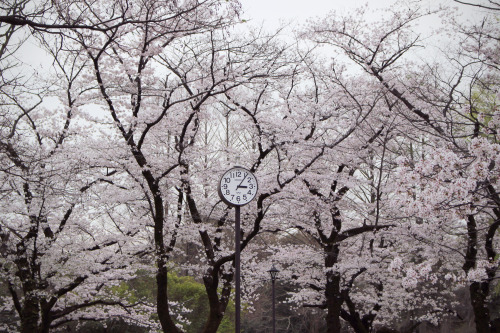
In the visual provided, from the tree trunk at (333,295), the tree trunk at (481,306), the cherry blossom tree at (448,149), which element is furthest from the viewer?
the tree trunk at (333,295)

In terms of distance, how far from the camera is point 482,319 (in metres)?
8.25

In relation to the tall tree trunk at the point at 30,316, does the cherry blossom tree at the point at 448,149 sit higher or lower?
higher

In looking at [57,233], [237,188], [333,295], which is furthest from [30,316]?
[333,295]

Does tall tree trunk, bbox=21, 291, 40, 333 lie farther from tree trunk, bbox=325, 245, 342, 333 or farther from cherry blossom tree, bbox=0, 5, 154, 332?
tree trunk, bbox=325, 245, 342, 333

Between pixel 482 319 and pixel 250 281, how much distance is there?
18.7 feet

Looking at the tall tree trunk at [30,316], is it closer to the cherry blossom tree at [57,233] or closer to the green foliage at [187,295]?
the cherry blossom tree at [57,233]

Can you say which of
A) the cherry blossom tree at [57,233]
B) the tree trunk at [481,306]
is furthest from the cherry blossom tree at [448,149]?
the cherry blossom tree at [57,233]

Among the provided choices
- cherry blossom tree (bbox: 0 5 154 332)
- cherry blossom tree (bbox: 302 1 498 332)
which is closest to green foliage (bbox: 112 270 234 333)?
cherry blossom tree (bbox: 0 5 154 332)

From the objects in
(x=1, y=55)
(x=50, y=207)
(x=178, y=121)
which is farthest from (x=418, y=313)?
(x=1, y=55)

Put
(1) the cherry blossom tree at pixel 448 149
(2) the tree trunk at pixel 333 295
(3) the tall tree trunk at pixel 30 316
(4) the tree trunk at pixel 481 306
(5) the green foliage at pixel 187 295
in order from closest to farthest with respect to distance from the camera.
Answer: (1) the cherry blossom tree at pixel 448 149 < (3) the tall tree trunk at pixel 30 316 < (4) the tree trunk at pixel 481 306 < (2) the tree trunk at pixel 333 295 < (5) the green foliage at pixel 187 295

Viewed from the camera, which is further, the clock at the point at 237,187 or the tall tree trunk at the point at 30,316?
the tall tree trunk at the point at 30,316

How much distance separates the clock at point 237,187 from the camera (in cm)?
586

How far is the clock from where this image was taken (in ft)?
19.2

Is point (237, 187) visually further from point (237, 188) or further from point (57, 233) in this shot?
point (57, 233)
